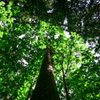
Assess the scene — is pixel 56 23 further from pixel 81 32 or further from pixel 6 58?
pixel 6 58

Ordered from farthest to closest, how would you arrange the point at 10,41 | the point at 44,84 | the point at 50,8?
1. the point at 50,8
2. the point at 10,41
3. the point at 44,84

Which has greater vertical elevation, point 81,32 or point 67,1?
point 67,1

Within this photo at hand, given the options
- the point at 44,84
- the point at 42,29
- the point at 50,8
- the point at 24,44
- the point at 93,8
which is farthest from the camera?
the point at 50,8

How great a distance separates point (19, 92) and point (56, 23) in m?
8.49

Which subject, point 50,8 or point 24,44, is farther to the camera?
point 50,8

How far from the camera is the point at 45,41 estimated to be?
28.7ft

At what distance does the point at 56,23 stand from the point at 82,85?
21.4ft

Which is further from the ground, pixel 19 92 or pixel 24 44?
pixel 24 44

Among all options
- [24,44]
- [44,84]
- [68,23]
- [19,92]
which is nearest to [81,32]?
[68,23]

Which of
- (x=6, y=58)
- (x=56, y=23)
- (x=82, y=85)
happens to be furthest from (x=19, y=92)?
(x=56, y=23)

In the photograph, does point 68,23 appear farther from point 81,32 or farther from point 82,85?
point 82,85

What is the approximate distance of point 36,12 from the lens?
880cm

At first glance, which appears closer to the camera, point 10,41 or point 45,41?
point 10,41

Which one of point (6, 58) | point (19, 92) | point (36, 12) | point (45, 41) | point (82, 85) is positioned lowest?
point (19, 92)
